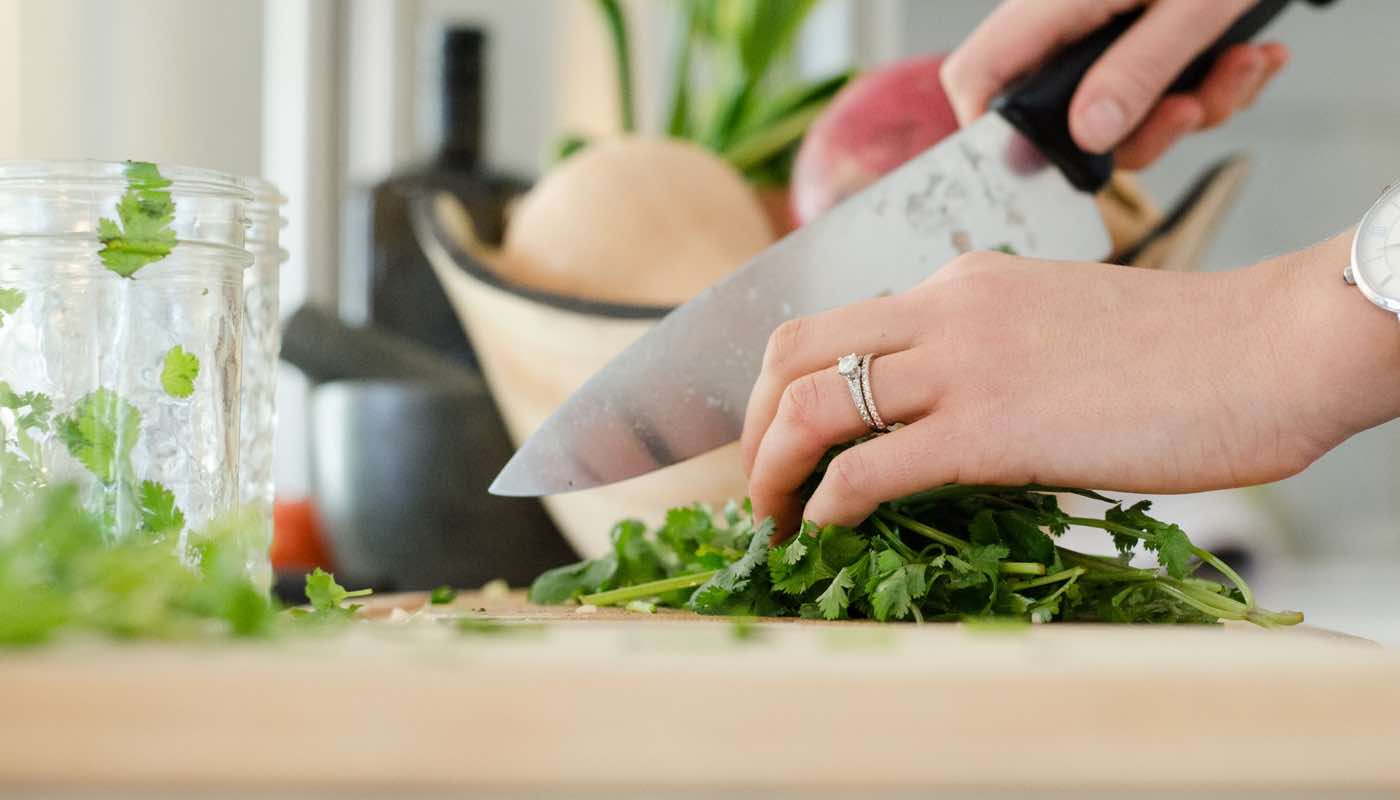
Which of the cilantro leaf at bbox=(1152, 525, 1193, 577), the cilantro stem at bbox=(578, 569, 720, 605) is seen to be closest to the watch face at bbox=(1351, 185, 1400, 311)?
the cilantro leaf at bbox=(1152, 525, 1193, 577)

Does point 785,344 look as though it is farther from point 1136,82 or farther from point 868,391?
point 1136,82

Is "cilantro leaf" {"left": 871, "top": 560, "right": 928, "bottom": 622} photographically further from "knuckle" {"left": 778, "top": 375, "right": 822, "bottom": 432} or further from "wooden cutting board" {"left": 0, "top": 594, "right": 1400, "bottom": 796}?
"wooden cutting board" {"left": 0, "top": 594, "right": 1400, "bottom": 796}

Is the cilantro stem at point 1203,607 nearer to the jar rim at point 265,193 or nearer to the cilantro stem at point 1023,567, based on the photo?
the cilantro stem at point 1023,567

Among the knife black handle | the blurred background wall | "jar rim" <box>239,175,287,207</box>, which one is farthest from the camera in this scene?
the blurred background wall

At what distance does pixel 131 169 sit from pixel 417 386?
579 mm

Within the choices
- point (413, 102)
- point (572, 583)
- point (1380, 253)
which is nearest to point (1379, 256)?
point (1380, 253)

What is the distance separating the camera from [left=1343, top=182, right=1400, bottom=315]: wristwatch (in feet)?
1.95

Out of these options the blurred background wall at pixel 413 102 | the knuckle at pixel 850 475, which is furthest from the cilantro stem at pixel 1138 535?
the blurred background wall at pixel 413 102

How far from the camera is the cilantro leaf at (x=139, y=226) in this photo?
1.91 ft

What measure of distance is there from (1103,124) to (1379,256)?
1.02ft

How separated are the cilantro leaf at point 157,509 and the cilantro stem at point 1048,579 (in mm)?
410

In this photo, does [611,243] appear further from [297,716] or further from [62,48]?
[297,716]

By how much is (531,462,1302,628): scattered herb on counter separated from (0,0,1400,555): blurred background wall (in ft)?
2.49

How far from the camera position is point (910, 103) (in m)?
1.13
